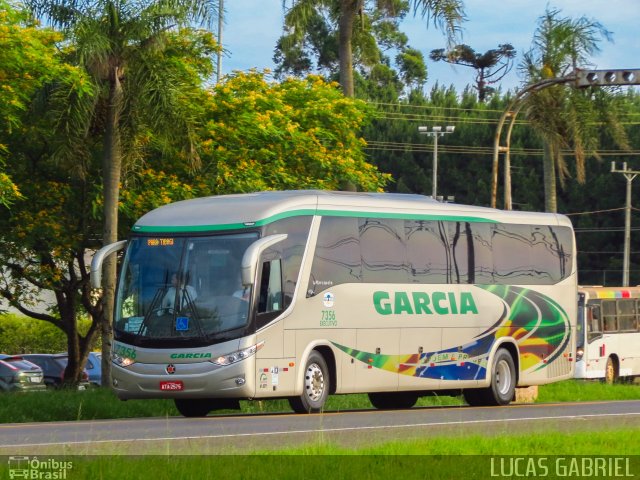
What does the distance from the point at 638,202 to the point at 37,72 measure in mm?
60765

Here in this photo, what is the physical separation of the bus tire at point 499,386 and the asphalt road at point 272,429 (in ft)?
9.52

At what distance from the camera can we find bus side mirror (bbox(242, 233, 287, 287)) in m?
20.4

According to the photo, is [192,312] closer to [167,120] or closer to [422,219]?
[422,219]

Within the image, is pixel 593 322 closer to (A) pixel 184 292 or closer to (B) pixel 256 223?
(B) pixel 256 223

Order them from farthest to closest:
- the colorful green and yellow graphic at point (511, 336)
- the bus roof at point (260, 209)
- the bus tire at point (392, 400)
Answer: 1. the bus tire at point (392, 400)
2. the colorful green and yellow graphic at point (511, 336)
3. the bus roof at point (260, 209)

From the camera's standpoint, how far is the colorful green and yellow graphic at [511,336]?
2444 cm

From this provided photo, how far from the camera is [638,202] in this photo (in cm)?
8669

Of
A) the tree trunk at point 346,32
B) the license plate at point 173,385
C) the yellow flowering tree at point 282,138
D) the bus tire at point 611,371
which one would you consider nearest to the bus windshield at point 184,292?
the license plate at point 173,385

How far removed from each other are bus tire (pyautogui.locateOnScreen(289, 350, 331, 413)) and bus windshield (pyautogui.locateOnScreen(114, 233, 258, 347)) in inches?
60.3

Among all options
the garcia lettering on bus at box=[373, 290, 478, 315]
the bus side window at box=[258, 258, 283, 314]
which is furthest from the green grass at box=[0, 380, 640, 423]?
the garcia lettering on bus at box=[373, 290, 478, 315]

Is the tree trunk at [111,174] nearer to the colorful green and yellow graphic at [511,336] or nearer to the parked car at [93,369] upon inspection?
the colorful green and yellow graphic at [511,336]

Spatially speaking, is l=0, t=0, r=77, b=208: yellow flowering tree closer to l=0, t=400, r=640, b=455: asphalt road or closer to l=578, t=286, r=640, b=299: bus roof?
l=0, t=400, r=640, b=455: asphalt road

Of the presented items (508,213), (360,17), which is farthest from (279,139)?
(508,213)

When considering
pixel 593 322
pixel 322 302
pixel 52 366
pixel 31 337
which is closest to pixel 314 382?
pixel 322 302
